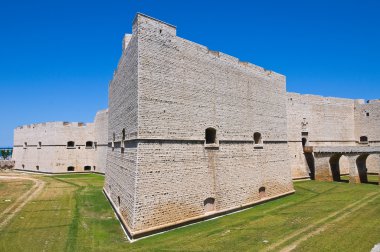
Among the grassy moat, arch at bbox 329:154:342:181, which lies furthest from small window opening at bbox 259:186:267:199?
arch at bbox 329:154:342:181

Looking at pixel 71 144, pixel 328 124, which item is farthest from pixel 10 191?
pixel 328 124

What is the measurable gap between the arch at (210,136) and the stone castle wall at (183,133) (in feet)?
0.72

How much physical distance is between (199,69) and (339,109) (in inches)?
865

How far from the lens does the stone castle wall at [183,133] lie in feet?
36.0

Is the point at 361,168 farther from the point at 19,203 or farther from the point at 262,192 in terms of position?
the point at 19,203

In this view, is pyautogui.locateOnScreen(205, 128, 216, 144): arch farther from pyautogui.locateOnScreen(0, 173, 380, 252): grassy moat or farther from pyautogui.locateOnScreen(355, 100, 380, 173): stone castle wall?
pyautogui.locateOnScreen(355, 100, 380, 173): stone castle wall

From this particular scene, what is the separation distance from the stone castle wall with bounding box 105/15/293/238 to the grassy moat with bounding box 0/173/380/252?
89cm

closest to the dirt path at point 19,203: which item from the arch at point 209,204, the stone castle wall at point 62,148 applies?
the arch at point 209,204

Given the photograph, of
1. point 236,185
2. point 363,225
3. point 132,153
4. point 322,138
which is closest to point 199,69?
point 132,153

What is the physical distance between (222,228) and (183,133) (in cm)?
416

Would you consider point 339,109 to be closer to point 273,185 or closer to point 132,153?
point 273,185

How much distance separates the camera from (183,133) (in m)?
12.2

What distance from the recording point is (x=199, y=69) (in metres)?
13.2

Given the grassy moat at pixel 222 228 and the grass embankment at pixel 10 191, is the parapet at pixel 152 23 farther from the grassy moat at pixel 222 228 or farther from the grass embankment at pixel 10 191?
the grass embankment at pixel 10 191
